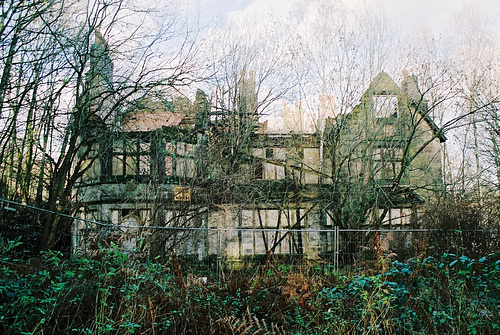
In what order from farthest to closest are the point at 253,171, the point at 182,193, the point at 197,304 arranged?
the point at 253,171 < the point at 182,193 < the point at 197,304

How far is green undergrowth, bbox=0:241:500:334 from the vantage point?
13.4ft

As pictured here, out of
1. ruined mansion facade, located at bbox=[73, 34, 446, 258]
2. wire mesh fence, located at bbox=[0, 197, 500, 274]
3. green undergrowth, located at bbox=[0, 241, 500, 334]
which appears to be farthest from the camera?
ruined mansion facade, located at bbox=[73, 34, 446, 258]

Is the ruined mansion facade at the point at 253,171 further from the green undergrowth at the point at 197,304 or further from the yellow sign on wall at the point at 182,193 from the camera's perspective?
the green undergrowth at the point at 197,304

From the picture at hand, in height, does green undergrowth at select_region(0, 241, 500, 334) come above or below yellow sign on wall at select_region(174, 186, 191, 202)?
below

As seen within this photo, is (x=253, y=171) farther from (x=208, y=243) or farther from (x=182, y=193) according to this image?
(x=208, y=243)

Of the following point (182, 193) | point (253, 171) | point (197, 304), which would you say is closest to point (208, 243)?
point (182, 193)

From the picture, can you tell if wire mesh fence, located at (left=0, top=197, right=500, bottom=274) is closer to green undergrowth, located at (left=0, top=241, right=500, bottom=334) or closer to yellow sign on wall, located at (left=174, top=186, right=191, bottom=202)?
green undergrowth, located at (left=0, top=241, right=500, bottom=334)

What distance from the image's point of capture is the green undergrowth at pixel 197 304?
4098 mm

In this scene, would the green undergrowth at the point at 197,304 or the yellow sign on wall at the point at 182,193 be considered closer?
the green undergrowth at the point at 197,304

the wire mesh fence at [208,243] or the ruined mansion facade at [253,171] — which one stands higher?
the ruined mansion facade at [253,171]

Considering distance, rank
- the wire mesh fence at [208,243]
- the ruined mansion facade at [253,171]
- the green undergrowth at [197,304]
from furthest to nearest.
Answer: the ruined mansion facade at [253,171], the wire mesh fence at [208,243], the green undergrowth at [197,304]

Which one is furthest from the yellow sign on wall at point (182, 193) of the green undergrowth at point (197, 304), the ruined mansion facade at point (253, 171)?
the green undergrowth at point (197, 304)

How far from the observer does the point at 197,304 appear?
527 centimetres

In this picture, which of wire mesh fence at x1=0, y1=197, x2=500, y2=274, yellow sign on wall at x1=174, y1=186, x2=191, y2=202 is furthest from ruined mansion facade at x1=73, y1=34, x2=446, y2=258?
wire mesh fence at x1=0, y1=197, x2=500, y2=274
